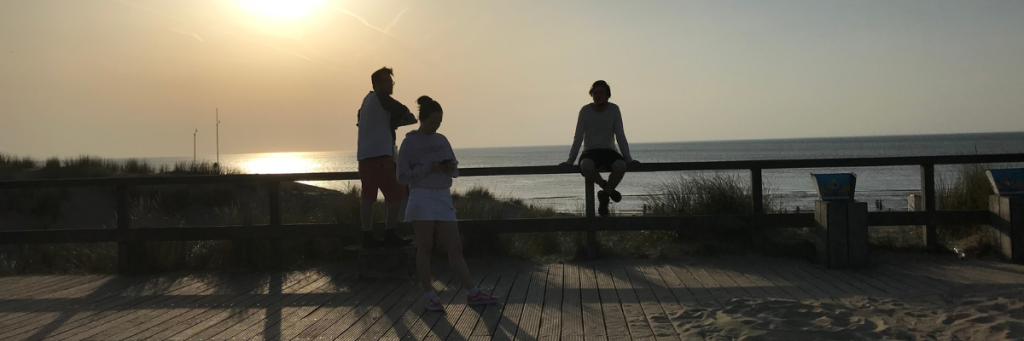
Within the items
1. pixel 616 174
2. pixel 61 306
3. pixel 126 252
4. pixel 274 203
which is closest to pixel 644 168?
pixel 616 174

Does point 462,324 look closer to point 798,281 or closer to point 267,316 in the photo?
point 267,316

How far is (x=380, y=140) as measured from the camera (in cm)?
538

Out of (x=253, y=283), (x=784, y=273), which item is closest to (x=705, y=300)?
(x=784, y=273)

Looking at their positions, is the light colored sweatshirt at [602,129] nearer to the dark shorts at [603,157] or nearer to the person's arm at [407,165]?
the dark shorts at [603,157]

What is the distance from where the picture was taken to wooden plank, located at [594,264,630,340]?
150 inches

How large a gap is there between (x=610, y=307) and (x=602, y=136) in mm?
2238

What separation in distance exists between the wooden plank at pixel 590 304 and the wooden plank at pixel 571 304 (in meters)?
0.02

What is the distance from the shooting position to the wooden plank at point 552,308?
3.84 meters

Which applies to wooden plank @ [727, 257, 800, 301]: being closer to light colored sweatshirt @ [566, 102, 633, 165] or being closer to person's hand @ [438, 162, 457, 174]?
light colored sweatshirt @ [566, 102, 633, 165]

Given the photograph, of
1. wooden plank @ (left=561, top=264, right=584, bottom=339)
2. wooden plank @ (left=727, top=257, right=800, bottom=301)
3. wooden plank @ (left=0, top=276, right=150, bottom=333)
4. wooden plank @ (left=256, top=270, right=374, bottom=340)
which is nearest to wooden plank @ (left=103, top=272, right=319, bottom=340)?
wooden plank @ (left=256, top=270, right=374, bottom=340)

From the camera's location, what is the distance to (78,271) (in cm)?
678

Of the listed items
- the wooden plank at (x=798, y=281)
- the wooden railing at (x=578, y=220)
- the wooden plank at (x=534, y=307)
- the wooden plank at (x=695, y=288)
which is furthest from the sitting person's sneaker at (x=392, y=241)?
the wooden plank at (x=798, y=281)

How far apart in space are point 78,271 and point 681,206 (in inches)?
233

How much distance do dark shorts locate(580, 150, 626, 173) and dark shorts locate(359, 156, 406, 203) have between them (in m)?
1.71
